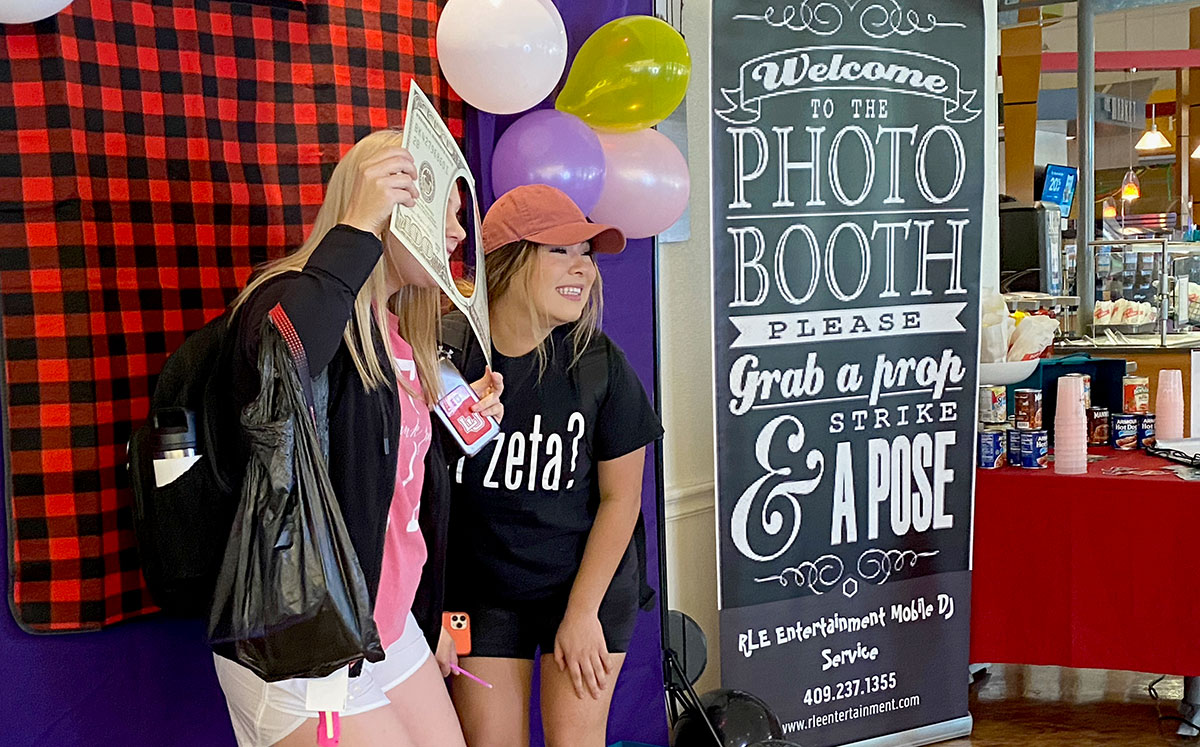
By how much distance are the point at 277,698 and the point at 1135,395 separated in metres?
3.07

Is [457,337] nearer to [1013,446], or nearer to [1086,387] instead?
[1013,446]

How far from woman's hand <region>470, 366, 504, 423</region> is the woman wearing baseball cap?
78mm

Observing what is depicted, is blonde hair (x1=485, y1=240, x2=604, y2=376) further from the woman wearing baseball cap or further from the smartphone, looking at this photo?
the smartphone

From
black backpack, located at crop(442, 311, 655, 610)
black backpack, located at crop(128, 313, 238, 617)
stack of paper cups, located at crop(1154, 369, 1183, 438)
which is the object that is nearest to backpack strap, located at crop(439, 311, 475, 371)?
black backpack, located at crop(442, 311, 655, 610)

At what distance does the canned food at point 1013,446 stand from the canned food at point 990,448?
0.04 m

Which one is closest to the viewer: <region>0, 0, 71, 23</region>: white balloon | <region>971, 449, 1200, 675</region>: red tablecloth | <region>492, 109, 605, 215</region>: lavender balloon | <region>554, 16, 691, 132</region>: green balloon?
<region>0, 0, 71, 23</region>: white balloon

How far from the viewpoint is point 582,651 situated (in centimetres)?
201

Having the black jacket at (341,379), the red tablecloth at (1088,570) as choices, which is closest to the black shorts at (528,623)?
the black jacket at (341,379)

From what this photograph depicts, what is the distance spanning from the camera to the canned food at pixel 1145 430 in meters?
3.53

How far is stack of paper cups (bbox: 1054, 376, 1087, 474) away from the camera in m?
3.22

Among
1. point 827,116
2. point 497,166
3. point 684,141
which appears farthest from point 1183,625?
Answer: point 497,166

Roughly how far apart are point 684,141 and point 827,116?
1.49ft

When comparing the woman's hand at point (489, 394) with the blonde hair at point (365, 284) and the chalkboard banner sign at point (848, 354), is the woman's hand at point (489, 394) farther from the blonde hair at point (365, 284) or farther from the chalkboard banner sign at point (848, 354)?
the chalkboard banner sign at point (848, 354)

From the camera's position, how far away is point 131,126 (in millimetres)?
1991
